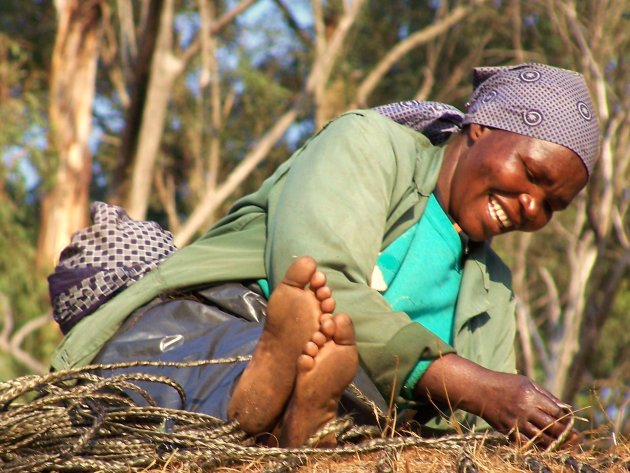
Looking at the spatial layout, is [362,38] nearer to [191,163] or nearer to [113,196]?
[191,163]

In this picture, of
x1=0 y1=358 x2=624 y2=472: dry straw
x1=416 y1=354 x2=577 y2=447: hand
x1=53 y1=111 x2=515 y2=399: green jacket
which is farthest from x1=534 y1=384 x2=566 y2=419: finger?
x1=53 y1=111 x2=515 y2=399: green jacket

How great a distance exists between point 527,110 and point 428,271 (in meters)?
0.56

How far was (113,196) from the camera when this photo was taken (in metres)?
9.02

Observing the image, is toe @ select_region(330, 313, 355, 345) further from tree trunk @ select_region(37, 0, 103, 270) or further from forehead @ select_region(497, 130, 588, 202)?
tree trunk @ select_region(37, 0, 103, 270)

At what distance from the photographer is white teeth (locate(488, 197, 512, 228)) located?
3137mm

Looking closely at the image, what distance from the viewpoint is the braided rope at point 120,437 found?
2238mm

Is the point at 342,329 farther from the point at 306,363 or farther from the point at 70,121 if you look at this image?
the point at 70,121

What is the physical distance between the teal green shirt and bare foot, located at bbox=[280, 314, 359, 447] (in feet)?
2.34

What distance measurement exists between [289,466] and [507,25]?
1103 centimetres

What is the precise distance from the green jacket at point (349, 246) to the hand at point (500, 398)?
6cm

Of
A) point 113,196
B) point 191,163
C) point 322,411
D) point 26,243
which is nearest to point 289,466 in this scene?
point 322,411

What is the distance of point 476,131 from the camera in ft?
10.6

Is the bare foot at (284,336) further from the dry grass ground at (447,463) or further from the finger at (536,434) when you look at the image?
the finger at (536,434)

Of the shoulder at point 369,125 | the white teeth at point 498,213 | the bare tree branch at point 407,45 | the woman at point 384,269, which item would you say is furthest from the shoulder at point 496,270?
the bare tree branch at point 407,45
